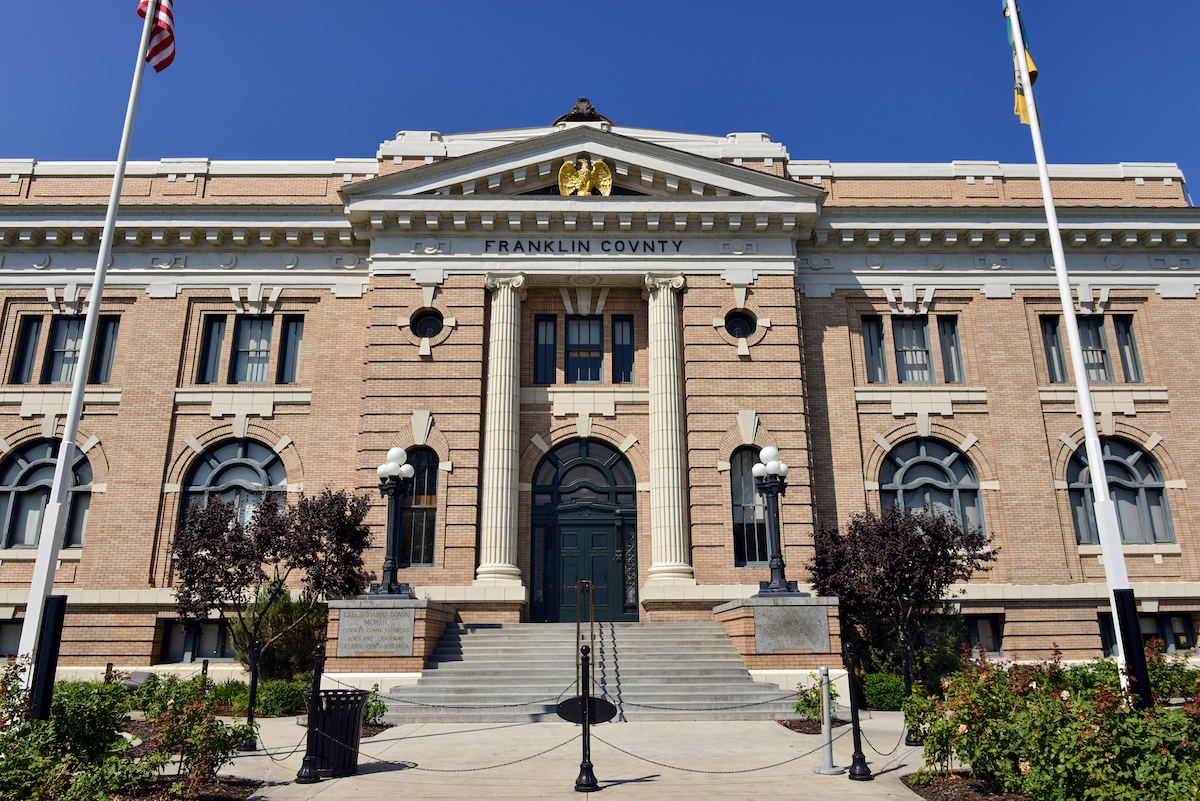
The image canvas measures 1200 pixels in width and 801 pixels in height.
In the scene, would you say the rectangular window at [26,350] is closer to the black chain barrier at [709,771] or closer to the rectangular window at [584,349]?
the rectangular window at [584,349]

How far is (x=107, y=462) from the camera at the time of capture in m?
23.7

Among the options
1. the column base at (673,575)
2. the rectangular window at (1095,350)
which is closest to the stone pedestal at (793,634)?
the column base at (673,575)

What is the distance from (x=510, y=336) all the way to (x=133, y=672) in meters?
12.9

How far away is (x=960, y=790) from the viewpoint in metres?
9.46

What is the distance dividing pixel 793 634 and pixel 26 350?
23.5 m

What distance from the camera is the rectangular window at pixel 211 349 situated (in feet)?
81.9

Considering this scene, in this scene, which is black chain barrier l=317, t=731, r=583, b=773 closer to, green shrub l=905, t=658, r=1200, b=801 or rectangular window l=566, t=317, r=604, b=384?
green shrub l=905, t=658, r=1200, b=801

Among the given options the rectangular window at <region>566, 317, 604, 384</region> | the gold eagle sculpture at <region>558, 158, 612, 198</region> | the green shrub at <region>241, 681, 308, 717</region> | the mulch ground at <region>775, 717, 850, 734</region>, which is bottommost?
the mulch ground at <region>775, 717, 850, 734</region>

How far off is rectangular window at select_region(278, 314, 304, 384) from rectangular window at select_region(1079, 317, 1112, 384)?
23.7 m

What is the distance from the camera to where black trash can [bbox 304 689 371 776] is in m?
10.4

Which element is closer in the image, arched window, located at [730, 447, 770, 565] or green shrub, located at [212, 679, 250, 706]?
green shrub, located at [212, 679, 250, 706]

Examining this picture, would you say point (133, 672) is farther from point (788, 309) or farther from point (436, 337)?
point (788, 309)

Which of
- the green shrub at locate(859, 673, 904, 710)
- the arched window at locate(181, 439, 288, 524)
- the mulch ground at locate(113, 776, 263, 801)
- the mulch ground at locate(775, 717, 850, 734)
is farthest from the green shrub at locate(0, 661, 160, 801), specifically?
the arched window at locate(181, 439, 288, 524)

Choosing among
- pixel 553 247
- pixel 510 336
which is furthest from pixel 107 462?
pixel 553 247
